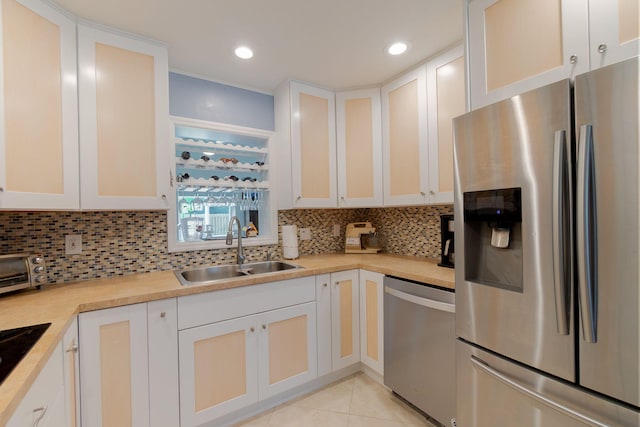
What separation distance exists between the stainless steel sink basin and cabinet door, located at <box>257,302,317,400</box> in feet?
1.12

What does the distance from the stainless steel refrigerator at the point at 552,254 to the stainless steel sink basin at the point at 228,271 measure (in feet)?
4.23

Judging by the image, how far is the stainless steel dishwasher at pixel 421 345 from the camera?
1.53 metres

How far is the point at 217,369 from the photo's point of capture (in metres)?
1.64

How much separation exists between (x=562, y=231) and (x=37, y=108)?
227 cm

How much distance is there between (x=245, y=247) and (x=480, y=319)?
1.74 metres

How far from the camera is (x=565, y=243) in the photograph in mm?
955

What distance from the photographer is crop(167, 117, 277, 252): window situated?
212 centimetres

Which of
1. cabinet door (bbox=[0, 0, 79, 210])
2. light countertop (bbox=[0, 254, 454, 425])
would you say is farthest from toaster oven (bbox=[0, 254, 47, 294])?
cabinet door (bbox=[0, 0, 79, 210])

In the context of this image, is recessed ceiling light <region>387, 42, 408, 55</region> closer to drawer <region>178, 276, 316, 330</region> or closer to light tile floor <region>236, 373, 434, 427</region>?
drawer <region>178, 276, 316, 330</region>

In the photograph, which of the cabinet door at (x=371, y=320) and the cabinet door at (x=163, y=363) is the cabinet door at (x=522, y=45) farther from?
the cabinet door at (x=163, y=363)

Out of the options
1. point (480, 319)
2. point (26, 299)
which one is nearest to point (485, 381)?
point (480, 319)

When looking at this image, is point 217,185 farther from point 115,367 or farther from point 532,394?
point 532,394

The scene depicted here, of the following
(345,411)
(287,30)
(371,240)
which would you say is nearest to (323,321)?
(345,411)

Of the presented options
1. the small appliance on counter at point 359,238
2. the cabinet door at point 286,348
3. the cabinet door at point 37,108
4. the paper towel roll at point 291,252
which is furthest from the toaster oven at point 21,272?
the small appliance on counter at point 359,238
